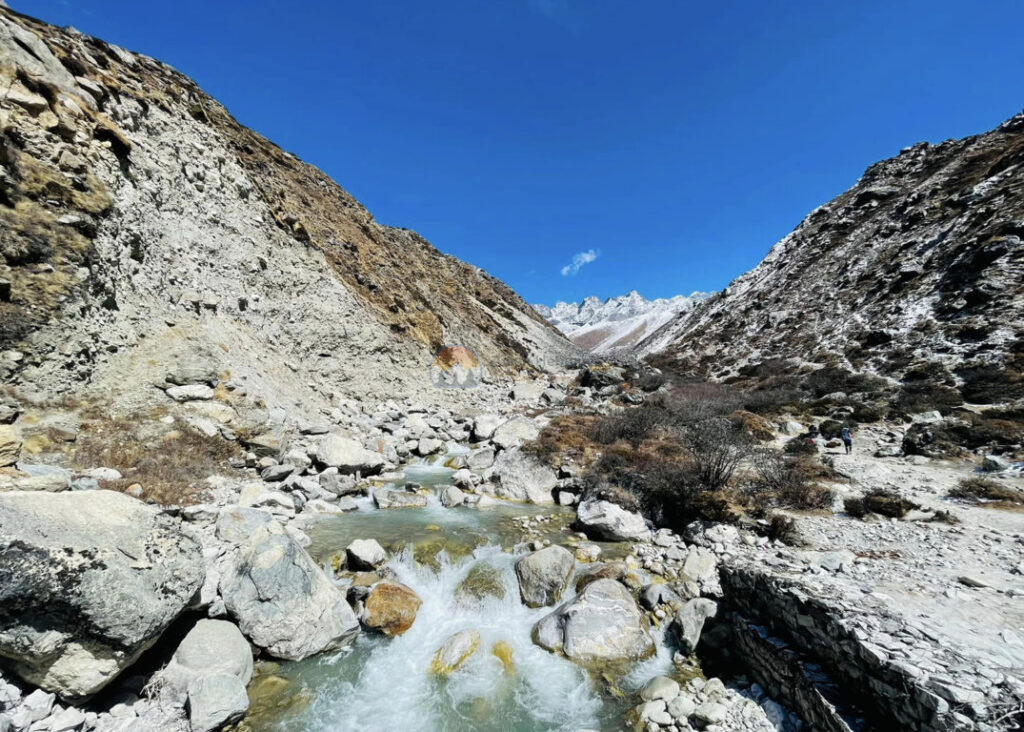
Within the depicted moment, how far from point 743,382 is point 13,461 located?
131ft

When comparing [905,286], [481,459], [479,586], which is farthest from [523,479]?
[905,286]

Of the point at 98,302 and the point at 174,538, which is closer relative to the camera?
the point at 174,538

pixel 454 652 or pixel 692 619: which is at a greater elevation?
pixel 692 619

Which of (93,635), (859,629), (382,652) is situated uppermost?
(859,629)

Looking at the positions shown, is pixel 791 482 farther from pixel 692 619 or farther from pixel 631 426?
pixel 692 619

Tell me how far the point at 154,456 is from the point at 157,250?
30.0 ft

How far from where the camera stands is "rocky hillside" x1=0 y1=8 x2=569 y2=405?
426 inches

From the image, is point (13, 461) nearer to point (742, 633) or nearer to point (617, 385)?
point (742, 633)

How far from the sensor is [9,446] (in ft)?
27.7

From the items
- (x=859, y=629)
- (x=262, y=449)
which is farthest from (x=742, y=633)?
(x=262, y=449)

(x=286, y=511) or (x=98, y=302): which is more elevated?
(x=98, y=302)

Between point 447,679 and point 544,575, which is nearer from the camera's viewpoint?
point 447,679

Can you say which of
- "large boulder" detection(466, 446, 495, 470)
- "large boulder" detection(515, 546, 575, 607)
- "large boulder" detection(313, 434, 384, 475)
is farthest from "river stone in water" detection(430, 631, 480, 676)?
"large boulder" detection(466, 446, 495, 470)

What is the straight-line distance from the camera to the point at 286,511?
10984mm
